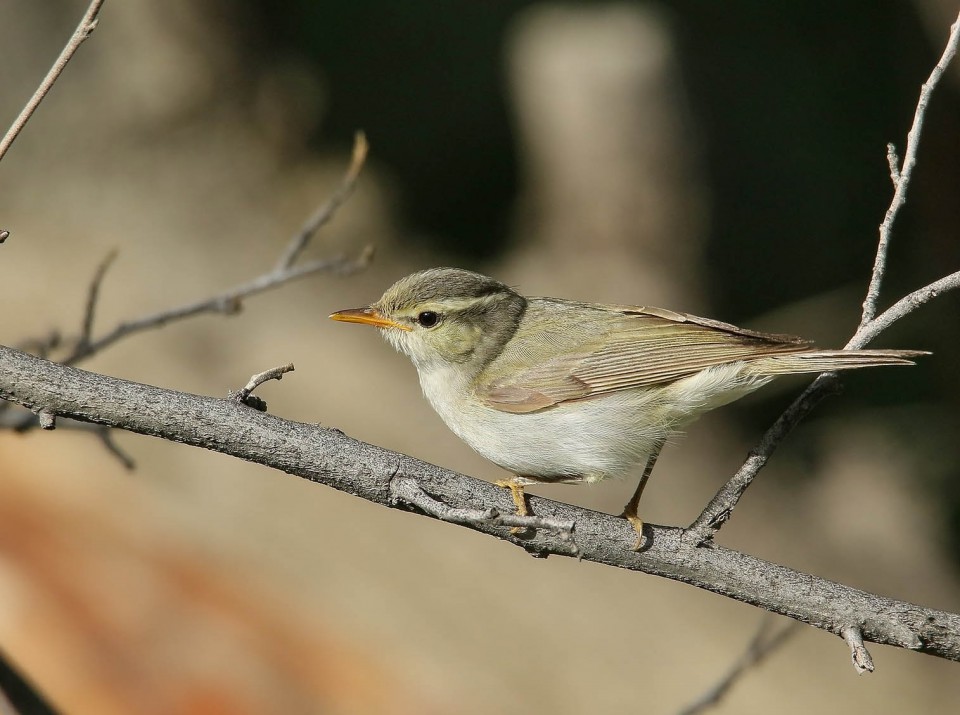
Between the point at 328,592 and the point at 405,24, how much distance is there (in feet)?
22.1

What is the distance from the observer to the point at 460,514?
2.70 metres

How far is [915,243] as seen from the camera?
9.38m

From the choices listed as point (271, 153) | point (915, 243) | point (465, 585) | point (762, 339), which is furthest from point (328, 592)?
point (915, 243)

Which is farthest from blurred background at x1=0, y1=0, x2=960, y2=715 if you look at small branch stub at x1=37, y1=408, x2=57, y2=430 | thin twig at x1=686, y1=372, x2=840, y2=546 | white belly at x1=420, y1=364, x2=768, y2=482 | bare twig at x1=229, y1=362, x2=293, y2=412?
small branch stub at x1=37, y1=408, x2=57, y2=430

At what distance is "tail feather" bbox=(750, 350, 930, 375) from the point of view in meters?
3.12

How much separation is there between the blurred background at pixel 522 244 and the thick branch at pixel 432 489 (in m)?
3.06

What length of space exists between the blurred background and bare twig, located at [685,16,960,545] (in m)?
3.16

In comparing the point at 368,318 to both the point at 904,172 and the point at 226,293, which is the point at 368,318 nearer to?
the point at 226,293

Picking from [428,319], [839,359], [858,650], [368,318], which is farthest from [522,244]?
[858,650]

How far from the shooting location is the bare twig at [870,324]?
3066mm

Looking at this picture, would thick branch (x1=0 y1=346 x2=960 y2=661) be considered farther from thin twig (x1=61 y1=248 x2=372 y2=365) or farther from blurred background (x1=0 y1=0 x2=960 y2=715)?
blurred background (x1=0 y1=0 x2=960 y2=715)

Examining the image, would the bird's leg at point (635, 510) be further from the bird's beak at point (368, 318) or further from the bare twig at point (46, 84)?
the bare twig at point (46, 84)

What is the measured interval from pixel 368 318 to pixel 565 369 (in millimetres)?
879

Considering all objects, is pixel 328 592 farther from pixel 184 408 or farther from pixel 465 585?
pixel 184 408
